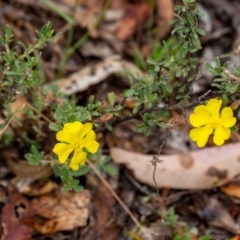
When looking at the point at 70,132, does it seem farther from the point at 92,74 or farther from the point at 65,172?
the point at 92,74

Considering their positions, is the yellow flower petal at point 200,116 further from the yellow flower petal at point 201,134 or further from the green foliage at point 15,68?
the green foliage at point 15,68

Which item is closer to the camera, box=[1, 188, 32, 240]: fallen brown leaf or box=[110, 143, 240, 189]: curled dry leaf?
box=[1, 188, 32, 240]: fallen brown leaf

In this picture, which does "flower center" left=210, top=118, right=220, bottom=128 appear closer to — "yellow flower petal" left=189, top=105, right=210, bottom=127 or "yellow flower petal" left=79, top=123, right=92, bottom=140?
"yellow flower petal" left=189, top=105, right=210, bottom=127

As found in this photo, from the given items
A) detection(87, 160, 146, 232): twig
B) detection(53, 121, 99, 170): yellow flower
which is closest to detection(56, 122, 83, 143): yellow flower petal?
detection(53, 121, 99, 170): yellow flower

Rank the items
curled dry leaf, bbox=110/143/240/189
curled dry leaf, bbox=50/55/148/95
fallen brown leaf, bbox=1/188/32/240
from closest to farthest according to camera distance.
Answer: fallen brown leaf, bbox=1/188/32/240 → curled dry leaf, bbox=110/143/240/189 → curled dry leaf, bbox=50/55/148/95

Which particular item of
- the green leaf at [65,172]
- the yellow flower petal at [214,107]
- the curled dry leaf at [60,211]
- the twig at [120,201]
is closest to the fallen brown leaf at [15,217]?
the curled dry leaf at [60,211]

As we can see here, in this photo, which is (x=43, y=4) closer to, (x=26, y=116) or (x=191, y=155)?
(x=26, y=116)

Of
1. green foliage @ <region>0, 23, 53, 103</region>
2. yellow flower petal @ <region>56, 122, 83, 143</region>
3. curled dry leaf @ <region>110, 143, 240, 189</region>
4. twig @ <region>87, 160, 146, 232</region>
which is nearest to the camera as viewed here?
yellow flower petal @ <region>56, 122, 83, 143</region>
